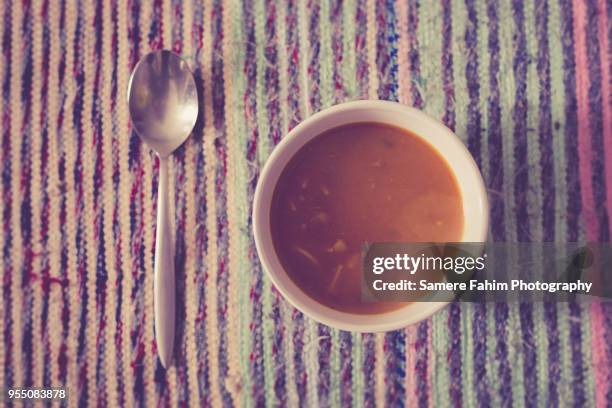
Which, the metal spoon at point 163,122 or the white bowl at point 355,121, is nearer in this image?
the white bowl at point 355,121

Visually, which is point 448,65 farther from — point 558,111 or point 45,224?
point 45,224

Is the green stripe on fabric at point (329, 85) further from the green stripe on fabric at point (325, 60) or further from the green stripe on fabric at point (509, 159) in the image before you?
the green stripe on fabric at point (509, 159)

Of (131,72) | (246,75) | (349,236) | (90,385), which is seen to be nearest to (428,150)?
(349,236)

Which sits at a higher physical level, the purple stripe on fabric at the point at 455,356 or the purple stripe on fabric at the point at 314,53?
the purple stripe on fabric at the point at 314,53

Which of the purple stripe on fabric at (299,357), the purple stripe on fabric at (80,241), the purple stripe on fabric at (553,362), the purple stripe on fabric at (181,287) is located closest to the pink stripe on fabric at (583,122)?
the purple stripe on fabric at (553,362)

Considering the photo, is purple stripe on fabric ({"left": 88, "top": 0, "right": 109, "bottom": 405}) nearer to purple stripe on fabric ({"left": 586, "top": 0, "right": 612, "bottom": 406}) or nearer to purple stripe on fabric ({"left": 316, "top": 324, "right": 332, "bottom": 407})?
purple stripe on fabric ({"left": 316, "top": 324, "right": 332, "bottom": 407})

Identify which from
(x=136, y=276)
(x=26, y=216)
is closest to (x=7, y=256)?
(x=26, y=216)

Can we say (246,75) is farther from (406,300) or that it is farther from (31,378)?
(31,378)
